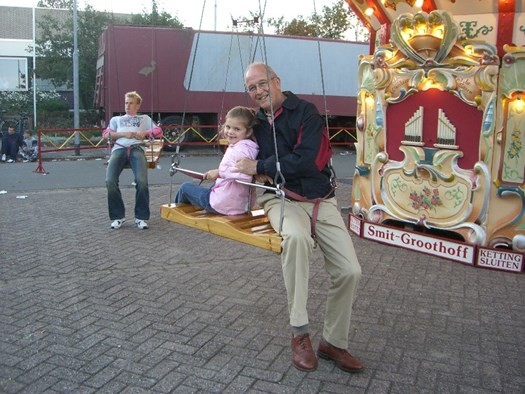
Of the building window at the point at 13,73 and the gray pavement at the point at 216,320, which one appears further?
the building window at the point at 13,73

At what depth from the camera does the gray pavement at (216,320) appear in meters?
3.47

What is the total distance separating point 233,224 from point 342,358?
1.09 metres

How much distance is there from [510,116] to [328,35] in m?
24.7

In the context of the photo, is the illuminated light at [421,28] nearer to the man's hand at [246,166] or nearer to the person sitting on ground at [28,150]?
the man's hand at [246,166]

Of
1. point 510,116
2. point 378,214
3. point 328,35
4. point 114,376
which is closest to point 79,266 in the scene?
point 114,376

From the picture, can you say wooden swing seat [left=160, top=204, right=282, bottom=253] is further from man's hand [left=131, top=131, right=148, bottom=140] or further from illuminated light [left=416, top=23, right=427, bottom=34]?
illuminated light [left=416, top=23, right=427, bottom=34]

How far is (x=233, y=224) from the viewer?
3797 mm

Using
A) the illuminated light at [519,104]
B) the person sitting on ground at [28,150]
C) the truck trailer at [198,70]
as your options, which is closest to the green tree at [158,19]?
the truck trailer at [198,70]

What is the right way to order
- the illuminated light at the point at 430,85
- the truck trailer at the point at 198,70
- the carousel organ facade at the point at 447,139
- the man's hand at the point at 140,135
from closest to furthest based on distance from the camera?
1. the carousel organ facade at the point at 447,139
2. the illuminated light at the point at 430,85
3. the man's hand at the point at 140,135
4. the truck trailer at the point at 198,70

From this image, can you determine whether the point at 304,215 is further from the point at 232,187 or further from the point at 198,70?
the point at 198,70

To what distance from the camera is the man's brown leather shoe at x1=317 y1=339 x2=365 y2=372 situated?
Answer: 3.52 m

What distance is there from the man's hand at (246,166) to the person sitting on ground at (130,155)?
367 cm

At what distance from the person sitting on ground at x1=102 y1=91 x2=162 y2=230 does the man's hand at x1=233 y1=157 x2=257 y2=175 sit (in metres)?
Answer: 3.67

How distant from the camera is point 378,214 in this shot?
725 cm
